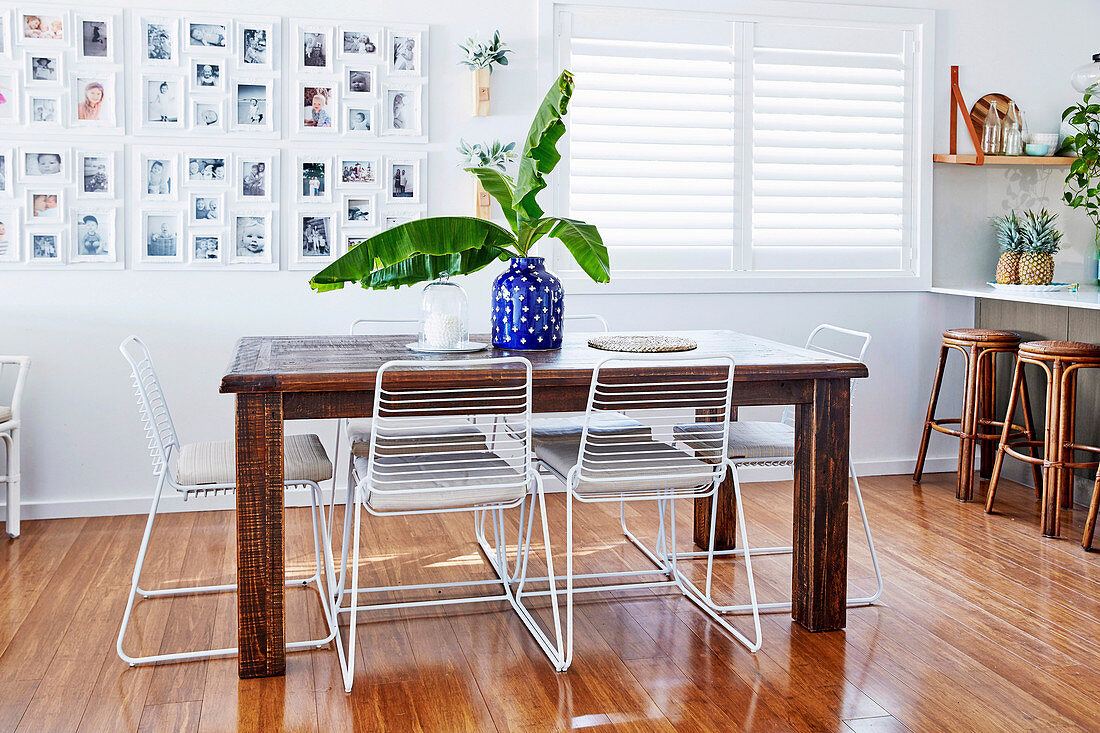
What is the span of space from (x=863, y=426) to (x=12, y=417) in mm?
3802

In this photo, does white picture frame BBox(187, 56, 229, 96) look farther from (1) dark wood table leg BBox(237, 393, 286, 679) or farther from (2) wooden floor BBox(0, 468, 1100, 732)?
(1) dark wood table leg BBox(237, 393, 286, 679)

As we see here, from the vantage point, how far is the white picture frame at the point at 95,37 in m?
4.20

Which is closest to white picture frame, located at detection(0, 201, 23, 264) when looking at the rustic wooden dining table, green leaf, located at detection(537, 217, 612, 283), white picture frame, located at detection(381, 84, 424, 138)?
the rustic wooden dining table

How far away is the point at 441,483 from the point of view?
2805 millimetres

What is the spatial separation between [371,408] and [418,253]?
0.58 metres

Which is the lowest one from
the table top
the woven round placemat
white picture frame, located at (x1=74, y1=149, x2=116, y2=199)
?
the table top

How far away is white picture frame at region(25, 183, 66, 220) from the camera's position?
423cm

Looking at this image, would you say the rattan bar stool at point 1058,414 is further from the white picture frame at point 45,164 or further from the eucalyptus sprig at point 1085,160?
the white picture frame at point 45,164

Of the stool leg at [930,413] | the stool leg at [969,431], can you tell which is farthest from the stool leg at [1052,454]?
the stool leg at [930,413]

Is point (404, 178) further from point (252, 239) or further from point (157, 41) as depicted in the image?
point (157, 41)

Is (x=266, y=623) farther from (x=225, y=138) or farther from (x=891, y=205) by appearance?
(x=891, y=205)

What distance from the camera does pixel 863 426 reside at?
5176 millimetres

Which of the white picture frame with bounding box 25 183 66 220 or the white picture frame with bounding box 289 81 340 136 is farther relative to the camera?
the white picture frame with bounding box 289 81 340 136

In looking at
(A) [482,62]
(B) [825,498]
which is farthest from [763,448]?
(A) [482,62]
